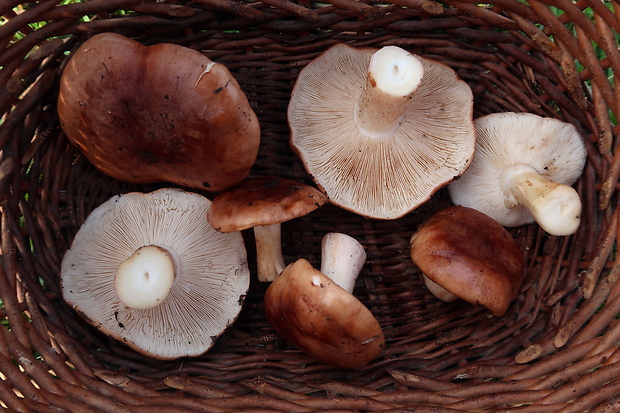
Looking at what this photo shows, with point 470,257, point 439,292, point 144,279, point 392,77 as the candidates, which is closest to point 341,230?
point 439,292

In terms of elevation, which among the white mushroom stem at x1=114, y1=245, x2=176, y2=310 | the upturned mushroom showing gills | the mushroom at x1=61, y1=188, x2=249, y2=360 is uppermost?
the upturned mushroom showing gills

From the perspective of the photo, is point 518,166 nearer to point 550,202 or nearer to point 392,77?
point 550,202

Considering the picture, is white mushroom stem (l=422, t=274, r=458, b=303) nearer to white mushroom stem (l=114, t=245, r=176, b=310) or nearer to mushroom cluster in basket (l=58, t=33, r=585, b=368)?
mushroom cluster in basket (l=58, t=33, r=585, b=368)

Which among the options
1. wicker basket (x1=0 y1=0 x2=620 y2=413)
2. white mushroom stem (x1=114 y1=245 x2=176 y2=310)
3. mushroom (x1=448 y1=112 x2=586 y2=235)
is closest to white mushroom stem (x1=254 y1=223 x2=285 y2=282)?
wicker basket (x1=0 y1=0 x2=620 y2=413)

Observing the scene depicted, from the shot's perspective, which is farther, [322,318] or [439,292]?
[439,292]

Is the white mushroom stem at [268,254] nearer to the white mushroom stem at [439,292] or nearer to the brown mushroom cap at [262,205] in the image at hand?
the brown mushroom cap at [262,205]

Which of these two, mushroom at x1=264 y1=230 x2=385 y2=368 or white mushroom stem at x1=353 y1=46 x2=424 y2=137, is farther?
white mushroom stem at x1=353 y1=46 x2=424 y2=137
